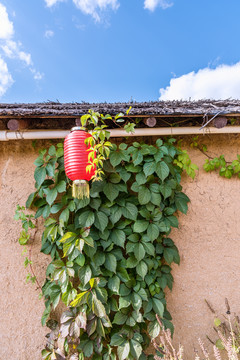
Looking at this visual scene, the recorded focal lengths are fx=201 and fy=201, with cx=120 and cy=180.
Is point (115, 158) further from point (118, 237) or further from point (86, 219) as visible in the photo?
point (118, 237)

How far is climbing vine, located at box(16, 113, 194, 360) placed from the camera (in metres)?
1.81

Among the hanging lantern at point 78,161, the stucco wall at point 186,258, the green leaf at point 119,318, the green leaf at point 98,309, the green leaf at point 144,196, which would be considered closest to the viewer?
the hanging lantern at point 78,161

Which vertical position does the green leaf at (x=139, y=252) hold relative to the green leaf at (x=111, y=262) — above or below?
above

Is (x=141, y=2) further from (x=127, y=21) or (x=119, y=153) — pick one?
(x=119, y=153)

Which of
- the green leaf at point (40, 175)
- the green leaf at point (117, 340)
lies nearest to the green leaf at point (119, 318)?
the green leaf at point (117, 340)

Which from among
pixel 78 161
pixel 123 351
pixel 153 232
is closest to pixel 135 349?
pixel 123 351

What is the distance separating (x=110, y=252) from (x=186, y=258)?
879 millimetres

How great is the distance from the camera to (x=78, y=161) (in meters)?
1.53

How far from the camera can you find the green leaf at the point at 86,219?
186 centimetres

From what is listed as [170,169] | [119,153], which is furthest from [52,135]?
[170,169]

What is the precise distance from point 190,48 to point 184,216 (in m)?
6.94

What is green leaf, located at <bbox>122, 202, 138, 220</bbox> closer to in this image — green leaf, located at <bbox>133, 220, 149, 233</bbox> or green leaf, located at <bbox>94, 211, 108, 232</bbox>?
green leaf, located at <bbox>133, 220, 149, 233</bbox>

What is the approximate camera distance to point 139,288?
6.25ft

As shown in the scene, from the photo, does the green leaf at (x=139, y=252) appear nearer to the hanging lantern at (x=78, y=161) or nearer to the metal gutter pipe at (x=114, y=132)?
the hanging lantern at (x=78, y=161)
